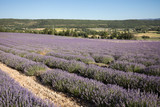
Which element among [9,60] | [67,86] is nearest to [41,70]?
[67,86]

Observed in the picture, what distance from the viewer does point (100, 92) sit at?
2.46 m

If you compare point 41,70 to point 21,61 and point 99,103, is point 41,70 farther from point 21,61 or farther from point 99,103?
point 99,103

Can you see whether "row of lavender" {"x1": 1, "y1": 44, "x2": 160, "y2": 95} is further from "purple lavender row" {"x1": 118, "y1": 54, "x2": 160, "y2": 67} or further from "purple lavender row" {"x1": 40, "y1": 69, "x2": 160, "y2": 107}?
"purple lavender row" {"x1": 118, "y1": 54, "x2": 160, "y2": 67}

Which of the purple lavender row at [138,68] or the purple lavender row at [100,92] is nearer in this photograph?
the purple lavender row at [100,92]

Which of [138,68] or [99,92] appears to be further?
[138,68]

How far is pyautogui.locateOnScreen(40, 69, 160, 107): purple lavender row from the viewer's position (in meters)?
1.96

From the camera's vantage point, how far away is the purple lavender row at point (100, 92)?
77.3 inches

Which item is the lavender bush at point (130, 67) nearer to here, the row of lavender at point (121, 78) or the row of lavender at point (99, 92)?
the row of lavender at point (121, 78)

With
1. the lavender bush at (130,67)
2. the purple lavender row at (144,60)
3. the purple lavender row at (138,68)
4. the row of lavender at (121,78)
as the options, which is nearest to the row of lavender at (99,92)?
the row of lavender at (121,78)

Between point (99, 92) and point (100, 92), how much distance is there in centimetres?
2

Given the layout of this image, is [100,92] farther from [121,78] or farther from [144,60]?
[144,60]

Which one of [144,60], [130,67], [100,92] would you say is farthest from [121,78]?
[144,60]

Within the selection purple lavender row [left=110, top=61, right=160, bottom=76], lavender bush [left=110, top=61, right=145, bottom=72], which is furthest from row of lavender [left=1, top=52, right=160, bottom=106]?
lavender bush [left=110, top=61, right=145, bottom=72]

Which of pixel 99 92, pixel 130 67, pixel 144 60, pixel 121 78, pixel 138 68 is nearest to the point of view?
pixel 99 92
